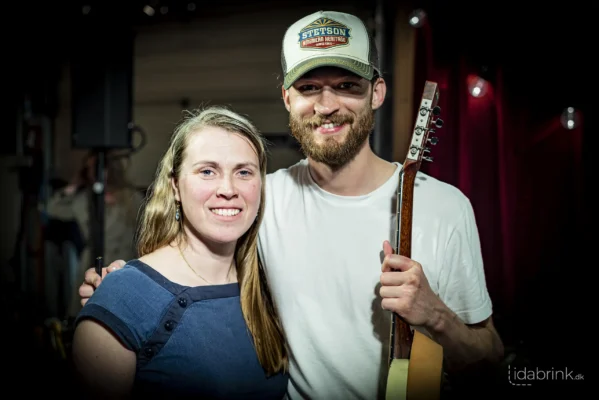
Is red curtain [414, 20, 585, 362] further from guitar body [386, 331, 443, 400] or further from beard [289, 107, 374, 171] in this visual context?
guitar body [386, 331, 443, 400]

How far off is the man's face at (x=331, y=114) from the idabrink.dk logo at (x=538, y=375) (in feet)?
3.05

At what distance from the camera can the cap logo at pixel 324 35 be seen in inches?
60.1

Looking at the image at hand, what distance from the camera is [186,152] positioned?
149 cm

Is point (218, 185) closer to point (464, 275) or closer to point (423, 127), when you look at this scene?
point (423, 127)

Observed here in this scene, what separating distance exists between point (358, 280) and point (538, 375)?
74 centimetres

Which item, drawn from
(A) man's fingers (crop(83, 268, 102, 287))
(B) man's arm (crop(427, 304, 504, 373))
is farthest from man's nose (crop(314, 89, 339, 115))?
(A) man's fingers (crop(83, 268, 102, 287))

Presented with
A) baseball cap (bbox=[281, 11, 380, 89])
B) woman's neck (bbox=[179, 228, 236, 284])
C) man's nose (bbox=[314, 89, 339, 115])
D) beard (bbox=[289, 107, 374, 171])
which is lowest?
woman's neck (bbox=[179, 228, 236, 284])

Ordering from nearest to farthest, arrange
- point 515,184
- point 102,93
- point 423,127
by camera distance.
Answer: point 423,127 → point 515,184 → point 102,93

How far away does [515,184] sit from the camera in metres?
2.10

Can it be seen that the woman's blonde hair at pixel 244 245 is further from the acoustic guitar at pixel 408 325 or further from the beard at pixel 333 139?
the acoustic guitar at pixel 408 325

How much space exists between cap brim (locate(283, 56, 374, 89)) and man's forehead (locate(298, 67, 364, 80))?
0.02 m

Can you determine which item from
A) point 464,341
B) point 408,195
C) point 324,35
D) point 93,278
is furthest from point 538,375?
point 93,278

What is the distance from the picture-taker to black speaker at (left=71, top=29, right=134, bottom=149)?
271 centimetres

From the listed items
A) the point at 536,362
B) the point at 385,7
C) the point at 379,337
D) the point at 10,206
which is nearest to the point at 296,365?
the point at 379,337
